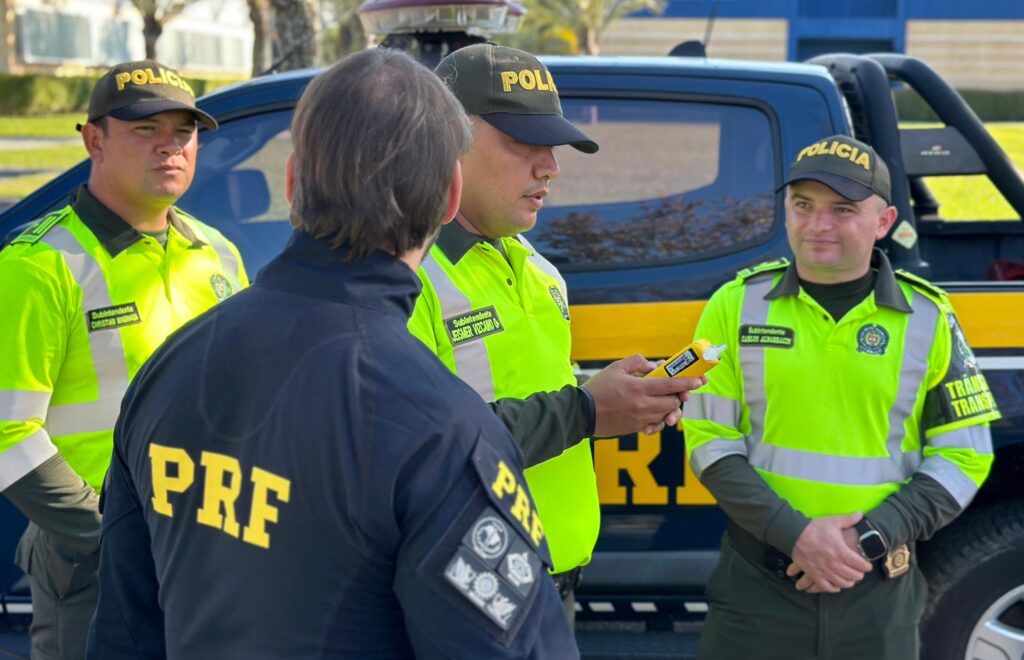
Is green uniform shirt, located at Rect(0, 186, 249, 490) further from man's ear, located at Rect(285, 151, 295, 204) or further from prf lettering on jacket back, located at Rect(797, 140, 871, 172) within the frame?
prf lettering on jacket back, located at Rect(797, 140, 871, 172)

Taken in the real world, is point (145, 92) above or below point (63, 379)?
above

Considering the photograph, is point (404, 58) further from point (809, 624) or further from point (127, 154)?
point (809, 624)

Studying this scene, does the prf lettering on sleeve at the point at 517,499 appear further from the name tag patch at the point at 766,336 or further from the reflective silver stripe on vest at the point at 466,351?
the name tag patch at the point at 766,336

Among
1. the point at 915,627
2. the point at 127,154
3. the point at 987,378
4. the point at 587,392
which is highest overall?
the point at 127,154

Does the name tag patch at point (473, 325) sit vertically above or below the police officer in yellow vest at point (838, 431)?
above

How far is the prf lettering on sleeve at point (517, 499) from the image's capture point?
130 cm

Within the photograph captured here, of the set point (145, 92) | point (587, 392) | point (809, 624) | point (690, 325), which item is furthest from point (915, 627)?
point (145, 92)

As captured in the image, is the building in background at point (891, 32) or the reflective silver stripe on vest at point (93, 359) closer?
the reflective silver stripe on vest at point (93, 359)

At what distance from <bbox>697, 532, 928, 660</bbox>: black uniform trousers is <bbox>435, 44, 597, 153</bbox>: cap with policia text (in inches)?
45.3

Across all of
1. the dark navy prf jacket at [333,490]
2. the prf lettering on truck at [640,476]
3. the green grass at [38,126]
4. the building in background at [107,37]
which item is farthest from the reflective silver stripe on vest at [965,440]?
the building in background at [107,37]

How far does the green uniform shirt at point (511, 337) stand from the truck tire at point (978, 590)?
51.7 inches

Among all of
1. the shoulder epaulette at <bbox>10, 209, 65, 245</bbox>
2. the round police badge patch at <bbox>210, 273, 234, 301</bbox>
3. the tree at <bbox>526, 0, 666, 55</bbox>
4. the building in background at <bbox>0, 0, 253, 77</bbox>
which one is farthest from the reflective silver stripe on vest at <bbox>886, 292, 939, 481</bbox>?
the tree at <bbox>526, 0, 666, 55</bbox>

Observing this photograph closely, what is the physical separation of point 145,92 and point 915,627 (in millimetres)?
2104

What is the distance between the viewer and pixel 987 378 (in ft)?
10.3
